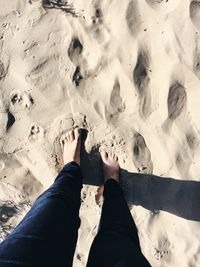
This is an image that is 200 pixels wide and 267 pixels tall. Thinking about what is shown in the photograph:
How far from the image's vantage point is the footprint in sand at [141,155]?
2.65 m

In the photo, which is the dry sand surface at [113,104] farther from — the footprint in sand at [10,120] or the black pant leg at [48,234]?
the black pant leg at [48,234]

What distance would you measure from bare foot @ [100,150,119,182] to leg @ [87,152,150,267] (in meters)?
0.07

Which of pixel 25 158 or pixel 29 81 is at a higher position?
pixel 29 81

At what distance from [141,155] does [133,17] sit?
0.87 metres

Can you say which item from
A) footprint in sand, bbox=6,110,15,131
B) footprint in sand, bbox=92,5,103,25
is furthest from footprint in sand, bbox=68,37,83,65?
footprint in sand, bbox=6,110,15,131

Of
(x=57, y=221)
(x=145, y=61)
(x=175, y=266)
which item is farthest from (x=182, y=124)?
(x=57, y=221)

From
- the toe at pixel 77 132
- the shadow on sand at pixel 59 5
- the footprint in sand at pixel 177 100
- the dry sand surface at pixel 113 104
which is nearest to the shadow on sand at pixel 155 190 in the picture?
the dry sand surface at pixel 113 104

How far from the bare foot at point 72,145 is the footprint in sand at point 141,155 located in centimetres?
36

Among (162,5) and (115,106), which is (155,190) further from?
(162,5)

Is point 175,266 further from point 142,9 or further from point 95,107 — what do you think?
point 142,9

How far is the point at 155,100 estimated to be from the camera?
2.60 metres

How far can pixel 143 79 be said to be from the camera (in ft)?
8.59

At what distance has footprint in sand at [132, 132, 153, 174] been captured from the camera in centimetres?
265

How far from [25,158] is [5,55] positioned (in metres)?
0.68
